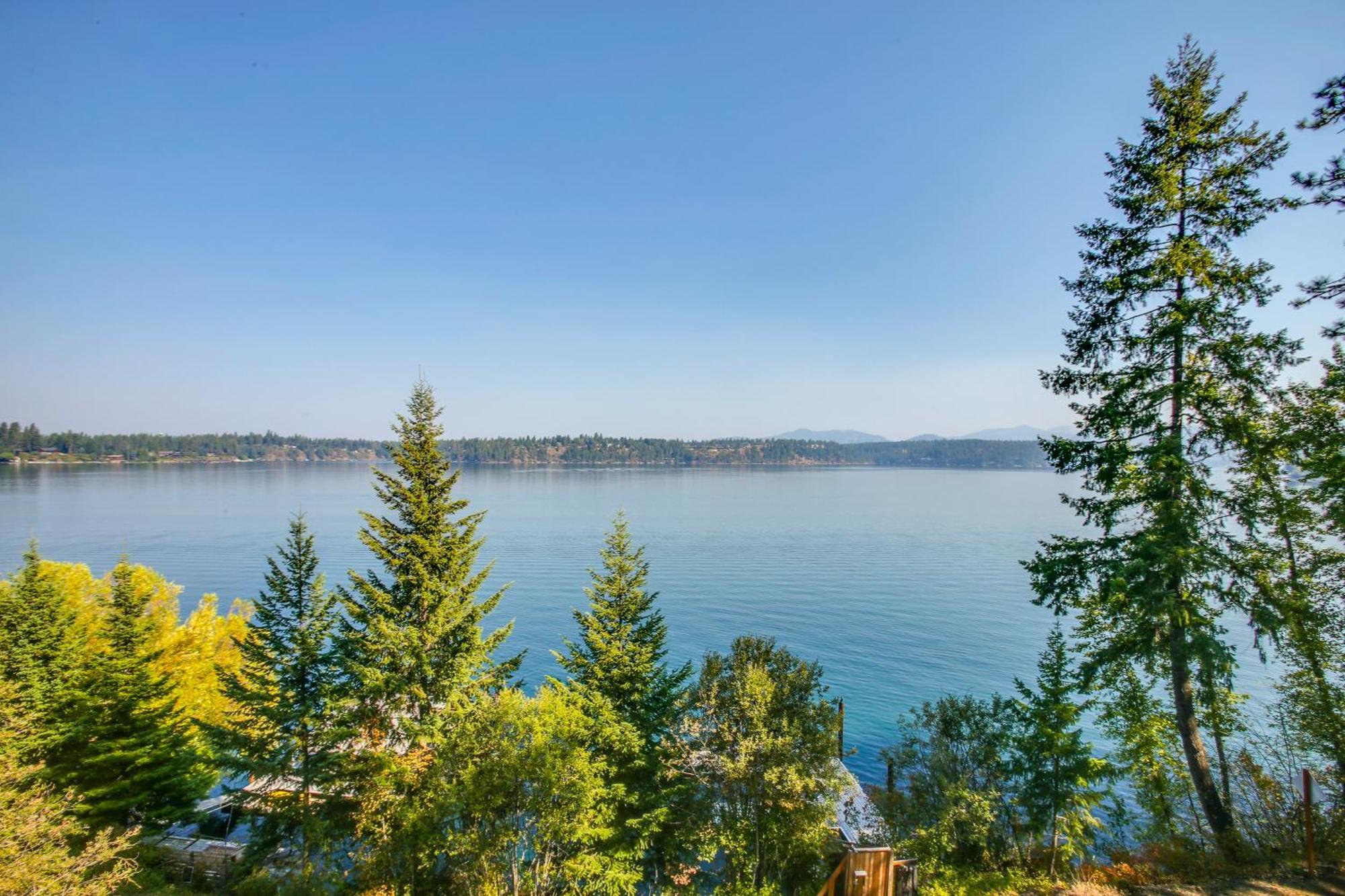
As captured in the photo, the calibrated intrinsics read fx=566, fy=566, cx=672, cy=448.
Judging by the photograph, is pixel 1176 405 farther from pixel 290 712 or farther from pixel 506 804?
pixel 290 712

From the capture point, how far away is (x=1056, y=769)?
47.8 feet

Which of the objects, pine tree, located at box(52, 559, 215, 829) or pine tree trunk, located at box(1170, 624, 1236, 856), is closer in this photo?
pine tree trunk, located at box(1170, 624, 1236, 856)

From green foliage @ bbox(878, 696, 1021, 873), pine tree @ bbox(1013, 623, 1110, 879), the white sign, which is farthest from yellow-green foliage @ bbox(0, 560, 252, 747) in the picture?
the white sign

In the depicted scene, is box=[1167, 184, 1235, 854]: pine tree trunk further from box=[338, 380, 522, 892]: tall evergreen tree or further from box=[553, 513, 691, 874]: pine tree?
box=[338, 380, 522, 892]: tall evergreen tree

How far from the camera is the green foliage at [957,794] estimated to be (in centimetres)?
1366

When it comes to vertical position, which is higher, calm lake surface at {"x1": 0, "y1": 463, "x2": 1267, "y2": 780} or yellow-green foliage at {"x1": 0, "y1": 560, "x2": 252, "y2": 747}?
yellow-green foliage at {"x1": 0, "y1": 560, "x2": 252, "y2": 747}

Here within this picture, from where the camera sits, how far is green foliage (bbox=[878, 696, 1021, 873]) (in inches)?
538

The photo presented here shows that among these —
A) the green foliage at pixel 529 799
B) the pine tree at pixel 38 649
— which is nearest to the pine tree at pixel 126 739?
the pine tree at pixel 38 649

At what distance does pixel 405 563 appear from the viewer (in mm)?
16984

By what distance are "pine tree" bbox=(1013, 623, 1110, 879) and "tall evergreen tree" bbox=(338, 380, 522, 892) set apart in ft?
47.7

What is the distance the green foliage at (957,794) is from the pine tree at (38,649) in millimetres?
24559

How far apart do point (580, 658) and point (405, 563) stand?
19.9 feet

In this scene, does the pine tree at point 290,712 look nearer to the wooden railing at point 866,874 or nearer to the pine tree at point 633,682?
the pine tree at point 633,682

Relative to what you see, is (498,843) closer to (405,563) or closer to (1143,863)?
(405,563)
